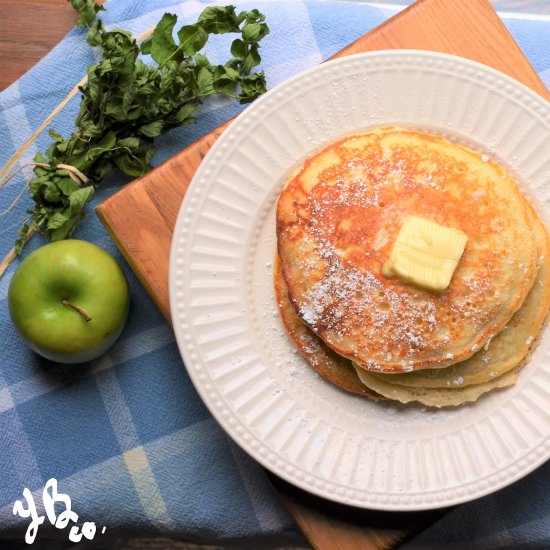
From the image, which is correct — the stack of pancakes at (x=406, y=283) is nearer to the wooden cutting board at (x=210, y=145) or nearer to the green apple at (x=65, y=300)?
the wooden cutting board at (x=210, y=145)

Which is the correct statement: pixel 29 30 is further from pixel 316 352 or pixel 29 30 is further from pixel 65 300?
pixel 316 352

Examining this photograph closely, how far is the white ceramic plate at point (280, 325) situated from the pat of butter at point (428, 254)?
1.00ft

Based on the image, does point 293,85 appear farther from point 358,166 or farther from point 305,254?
point 305,254

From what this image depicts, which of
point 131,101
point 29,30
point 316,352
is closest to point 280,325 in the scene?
point 316,352

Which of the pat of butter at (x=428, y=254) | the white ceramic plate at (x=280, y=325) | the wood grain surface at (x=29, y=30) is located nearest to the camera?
the pat of butter at (x=428, y=254)

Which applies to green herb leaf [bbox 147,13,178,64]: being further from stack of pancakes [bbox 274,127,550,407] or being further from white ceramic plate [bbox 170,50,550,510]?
stack of pancakes [bbox 274,127,550,407]

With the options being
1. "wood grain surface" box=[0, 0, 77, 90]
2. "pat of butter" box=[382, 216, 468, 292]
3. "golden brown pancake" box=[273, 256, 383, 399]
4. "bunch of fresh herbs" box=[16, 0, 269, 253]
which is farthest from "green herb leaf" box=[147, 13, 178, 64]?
"pat of butter" box=[382, 216, 468, 292]

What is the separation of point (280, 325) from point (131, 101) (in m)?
0.70

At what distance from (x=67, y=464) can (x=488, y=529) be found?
→ 1.14m

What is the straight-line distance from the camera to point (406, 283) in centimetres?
142

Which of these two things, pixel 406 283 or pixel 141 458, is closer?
pixel 406 283

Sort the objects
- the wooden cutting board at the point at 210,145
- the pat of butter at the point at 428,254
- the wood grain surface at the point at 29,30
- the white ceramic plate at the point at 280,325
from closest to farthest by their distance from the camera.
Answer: the pat of butter at the point at 428,254 → the white ceramic plate at the point at 280,325 → the wooden cutting board at the point at 210,145 → the wood grain surface at the point at 29,30

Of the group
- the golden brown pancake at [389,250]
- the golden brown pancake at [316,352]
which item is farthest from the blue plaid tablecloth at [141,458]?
the golden brown pancake at [389,250]

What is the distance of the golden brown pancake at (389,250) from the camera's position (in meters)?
1.42
